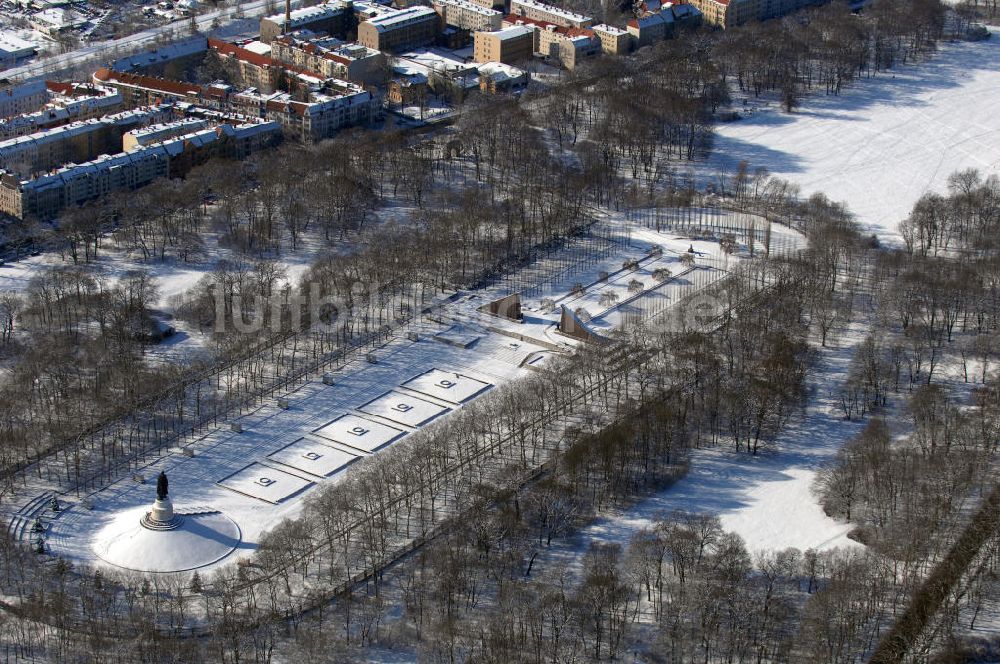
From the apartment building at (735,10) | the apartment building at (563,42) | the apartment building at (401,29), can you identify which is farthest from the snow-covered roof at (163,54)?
the apartment building at (735,10)

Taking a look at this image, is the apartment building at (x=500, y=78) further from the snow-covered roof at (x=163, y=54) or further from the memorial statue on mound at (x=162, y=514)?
the memorial statue on mound at (x=162, y=514)

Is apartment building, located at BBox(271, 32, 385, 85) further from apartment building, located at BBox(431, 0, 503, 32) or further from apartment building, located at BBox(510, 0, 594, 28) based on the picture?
apartment building, located at BBox(510, 0, 594, 28)

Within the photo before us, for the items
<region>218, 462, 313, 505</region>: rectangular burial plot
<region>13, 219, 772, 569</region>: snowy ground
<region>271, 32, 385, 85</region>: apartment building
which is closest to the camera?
<region>13, 219, 772, 569</region>: snowy ground

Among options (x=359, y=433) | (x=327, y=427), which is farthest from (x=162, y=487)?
(x=359, y=433)

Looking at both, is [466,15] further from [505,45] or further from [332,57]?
[332,57]

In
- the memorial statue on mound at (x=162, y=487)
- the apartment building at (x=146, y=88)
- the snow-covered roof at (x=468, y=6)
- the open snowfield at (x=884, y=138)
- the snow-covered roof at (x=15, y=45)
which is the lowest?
the memorial statue on mound at (x=162, y=487)

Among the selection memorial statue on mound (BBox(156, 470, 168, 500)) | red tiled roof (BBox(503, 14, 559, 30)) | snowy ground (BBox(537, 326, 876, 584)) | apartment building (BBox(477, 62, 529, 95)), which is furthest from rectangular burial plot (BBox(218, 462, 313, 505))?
red tiled roof (BBox(503, 14, 559, 30))

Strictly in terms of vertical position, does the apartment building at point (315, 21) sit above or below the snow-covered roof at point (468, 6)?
below
